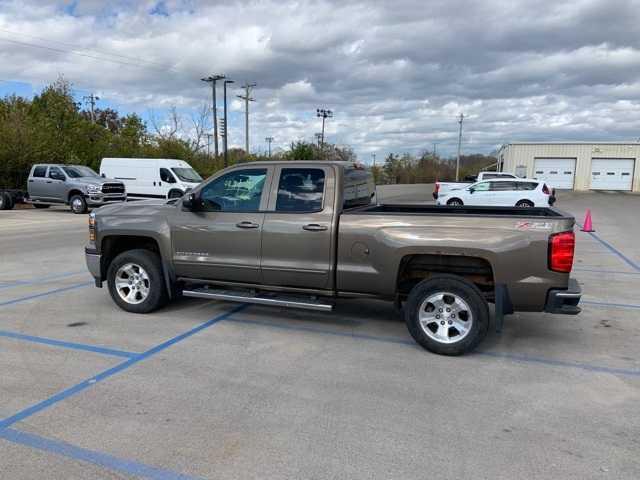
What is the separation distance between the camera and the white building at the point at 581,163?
4978cm

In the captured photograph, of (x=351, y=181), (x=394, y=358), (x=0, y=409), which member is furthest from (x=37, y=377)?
(x=351, y=181)

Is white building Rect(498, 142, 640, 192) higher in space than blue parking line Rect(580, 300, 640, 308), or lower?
higher

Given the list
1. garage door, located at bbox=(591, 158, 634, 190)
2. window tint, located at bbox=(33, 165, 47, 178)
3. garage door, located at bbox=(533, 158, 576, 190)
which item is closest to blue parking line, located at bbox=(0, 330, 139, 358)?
window tint, located at bbox=(33, 165, 47, 178)

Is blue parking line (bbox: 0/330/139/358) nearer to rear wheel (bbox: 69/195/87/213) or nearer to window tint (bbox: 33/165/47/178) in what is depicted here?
rear wheel (bbox: 69/195/87/213)

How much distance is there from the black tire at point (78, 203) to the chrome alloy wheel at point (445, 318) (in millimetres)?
20063

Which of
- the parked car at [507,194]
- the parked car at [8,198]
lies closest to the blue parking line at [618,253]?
the parked car at [507,194]

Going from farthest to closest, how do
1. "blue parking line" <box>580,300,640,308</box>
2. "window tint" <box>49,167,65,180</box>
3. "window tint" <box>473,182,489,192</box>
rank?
"window tint" <box>473,182,489,192</box> → "window tint" <box>49,167,65,180</box> → "blue parking line" <box>580,300,640,308</box>

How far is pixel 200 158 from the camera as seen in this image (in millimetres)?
43438

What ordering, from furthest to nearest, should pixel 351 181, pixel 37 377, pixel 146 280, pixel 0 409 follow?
pixel 146 280 < pixel 351 181 < pixel 37 377 < pixel 0 409

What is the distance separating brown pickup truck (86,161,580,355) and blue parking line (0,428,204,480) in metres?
2.52

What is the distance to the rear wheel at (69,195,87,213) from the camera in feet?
70.8

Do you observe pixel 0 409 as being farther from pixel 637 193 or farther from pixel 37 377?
pixel 637 193

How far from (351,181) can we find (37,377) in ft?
11.6

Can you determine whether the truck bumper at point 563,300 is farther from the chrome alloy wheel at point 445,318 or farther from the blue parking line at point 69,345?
the blue parking line at point 69,345
